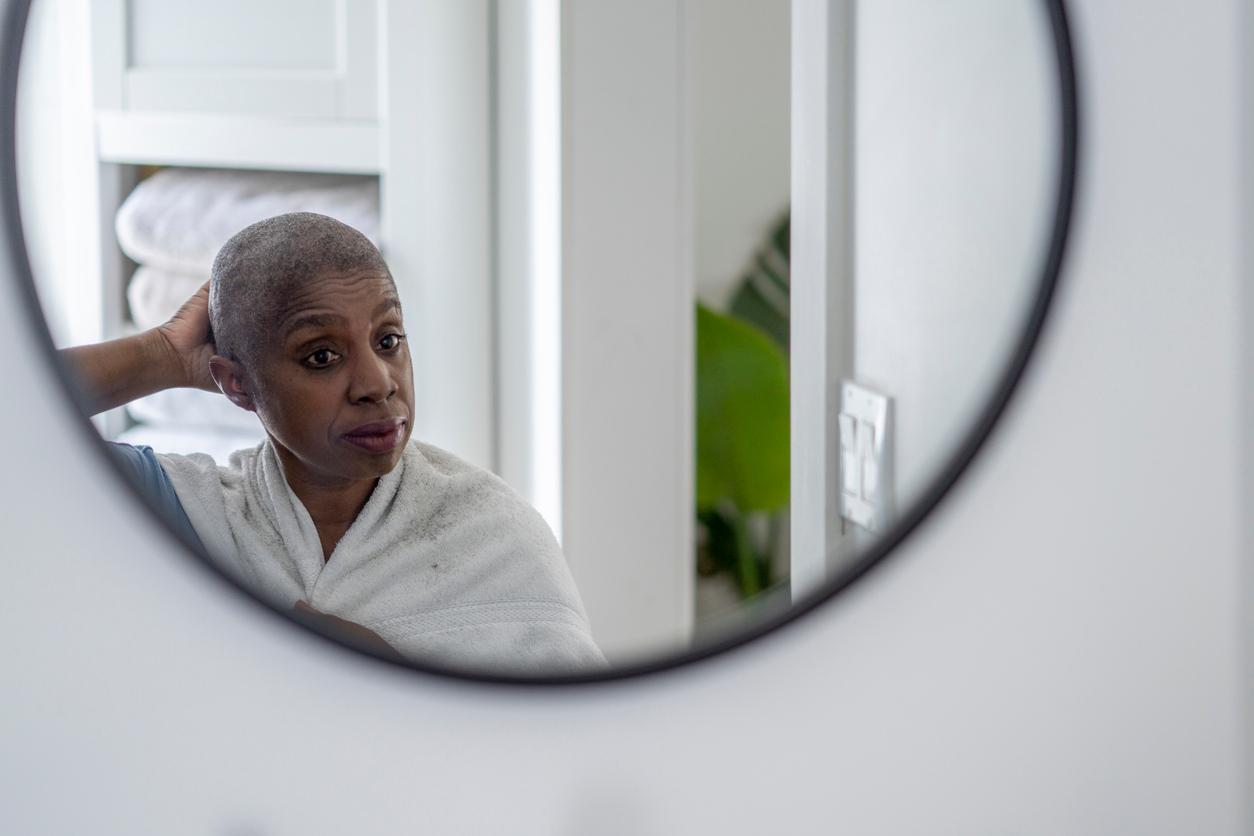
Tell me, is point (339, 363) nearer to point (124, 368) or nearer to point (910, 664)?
point (124, 368)

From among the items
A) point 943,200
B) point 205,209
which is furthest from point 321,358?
point 943,200

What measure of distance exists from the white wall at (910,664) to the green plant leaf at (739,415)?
0.42ft

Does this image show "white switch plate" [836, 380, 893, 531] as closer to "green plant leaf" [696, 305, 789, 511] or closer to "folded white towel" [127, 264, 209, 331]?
"green plant leaf" [696, 305, 789, 511]

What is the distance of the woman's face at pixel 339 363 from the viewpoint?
25.7 inches

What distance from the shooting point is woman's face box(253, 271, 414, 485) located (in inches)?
25.7

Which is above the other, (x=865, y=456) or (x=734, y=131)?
(x=734, y=131)

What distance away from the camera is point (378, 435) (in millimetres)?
663

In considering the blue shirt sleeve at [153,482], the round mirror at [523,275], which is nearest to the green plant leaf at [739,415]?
A: the round mirror at [523,275]

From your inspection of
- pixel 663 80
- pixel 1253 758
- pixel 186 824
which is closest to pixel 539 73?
pixel 663 80

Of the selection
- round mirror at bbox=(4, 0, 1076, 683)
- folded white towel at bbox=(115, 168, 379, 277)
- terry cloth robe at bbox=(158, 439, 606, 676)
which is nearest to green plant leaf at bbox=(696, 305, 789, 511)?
round mirror at bbox=(4, 0, 1076, 683)

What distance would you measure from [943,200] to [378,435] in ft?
1.24

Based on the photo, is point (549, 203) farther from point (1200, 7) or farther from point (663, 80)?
point (1200, 7)

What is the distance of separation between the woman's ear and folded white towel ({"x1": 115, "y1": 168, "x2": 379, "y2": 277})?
0.17 feet

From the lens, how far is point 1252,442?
2.51 feet
